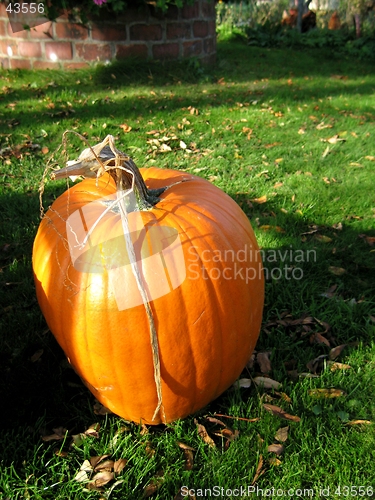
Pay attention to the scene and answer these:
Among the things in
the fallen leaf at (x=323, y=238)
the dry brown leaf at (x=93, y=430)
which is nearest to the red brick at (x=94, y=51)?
the fallen leaf at (x=323, y=238)

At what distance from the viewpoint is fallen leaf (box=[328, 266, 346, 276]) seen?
2984 mm

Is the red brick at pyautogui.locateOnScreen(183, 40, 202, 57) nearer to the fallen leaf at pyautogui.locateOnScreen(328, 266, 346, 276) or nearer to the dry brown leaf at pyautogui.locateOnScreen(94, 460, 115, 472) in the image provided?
the fallen leaf at pyautogui.locateOnScreen(328, 266, 346, 276)

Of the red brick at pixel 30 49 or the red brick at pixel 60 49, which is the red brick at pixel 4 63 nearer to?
the red brick at pixel 30 49

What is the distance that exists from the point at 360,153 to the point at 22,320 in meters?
3.91

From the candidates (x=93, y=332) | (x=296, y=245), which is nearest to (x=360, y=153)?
(x=296, y=245)

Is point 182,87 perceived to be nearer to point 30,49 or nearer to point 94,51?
point 94,51

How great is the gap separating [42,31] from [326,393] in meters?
6.28

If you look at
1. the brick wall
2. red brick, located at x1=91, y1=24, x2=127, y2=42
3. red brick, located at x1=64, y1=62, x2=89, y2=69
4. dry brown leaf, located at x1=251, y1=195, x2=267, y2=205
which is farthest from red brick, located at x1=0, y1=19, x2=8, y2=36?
dry brown leaf, located at x1=251, y1=195, x2=267, y2=205

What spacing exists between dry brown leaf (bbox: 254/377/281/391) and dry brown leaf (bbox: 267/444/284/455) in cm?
33

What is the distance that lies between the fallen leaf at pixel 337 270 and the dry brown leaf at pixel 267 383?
42.1 inches

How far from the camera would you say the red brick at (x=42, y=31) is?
6266mm

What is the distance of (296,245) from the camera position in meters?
3.20

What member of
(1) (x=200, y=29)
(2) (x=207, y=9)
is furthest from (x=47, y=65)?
(2) (x=207, y=9)

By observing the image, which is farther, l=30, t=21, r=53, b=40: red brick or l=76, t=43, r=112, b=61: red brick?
l=76, t=43, r=112, b=61: red brick
